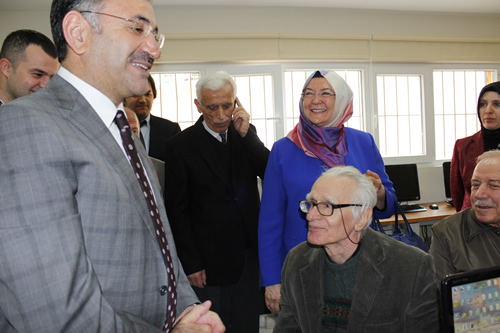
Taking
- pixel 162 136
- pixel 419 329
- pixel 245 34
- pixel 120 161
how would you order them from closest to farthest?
pixel 120 161 < pixel 419 329 < pixel 162 136 < pixel 245 34

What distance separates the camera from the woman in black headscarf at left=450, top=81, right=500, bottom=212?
2723 mm

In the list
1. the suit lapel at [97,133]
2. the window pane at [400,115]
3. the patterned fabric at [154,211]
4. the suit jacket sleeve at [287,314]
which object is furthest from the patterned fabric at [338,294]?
the window pane at [400,115]

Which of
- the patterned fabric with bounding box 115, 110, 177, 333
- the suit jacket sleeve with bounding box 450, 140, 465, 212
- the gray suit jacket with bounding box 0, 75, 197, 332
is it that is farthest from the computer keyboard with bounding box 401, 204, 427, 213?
the gray suit jacket with bounding box 0, 75, 197, 332

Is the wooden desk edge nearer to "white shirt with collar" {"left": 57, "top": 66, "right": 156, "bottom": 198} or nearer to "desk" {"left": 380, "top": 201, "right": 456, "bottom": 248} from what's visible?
"desk" {"left": 380, "top": 201, "right": 456, "bottom": 248}

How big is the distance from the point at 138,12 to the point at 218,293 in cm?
163

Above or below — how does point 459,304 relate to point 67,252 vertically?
below

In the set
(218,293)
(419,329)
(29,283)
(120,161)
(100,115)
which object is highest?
(100,115)

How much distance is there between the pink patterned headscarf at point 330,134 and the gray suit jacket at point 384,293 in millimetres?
516

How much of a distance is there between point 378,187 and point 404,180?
303 cm

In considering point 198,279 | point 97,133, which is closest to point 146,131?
point 198,279

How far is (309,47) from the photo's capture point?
456cm

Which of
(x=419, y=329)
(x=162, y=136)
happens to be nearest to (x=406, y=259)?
(x=419, y=329)

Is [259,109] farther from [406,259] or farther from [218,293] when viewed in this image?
[406,259]

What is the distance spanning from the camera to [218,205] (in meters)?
2.18
